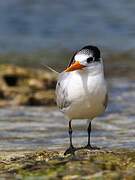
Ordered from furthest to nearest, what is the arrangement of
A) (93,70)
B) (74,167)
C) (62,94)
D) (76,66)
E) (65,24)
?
(65,24) < (62,94) < (93,70) < (76,66) < (74,167)

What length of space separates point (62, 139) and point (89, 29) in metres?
13.5

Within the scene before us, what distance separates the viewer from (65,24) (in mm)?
22453

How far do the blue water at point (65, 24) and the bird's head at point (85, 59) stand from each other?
12508mm

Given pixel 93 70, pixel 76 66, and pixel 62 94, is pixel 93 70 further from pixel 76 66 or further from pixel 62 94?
pixel 62 94

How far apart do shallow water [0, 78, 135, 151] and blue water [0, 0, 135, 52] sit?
809cm

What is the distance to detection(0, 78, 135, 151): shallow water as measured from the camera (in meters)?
8.53

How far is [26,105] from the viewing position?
1182cm

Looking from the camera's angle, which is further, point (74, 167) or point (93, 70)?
point (93, 70)

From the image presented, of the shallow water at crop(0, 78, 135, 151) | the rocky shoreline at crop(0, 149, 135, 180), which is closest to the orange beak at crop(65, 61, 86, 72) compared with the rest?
the rocky shoreline at crop(0, 149, 135, 180)

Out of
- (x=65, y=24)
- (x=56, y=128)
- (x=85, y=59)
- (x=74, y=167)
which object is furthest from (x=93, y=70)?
(x=65, y=24)

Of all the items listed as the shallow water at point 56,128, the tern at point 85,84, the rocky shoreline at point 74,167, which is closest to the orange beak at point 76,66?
the tern at point 85,84

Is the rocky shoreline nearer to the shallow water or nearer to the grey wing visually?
the grey wing

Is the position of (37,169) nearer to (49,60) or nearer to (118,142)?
(118,142)

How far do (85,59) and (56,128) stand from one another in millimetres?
3236
